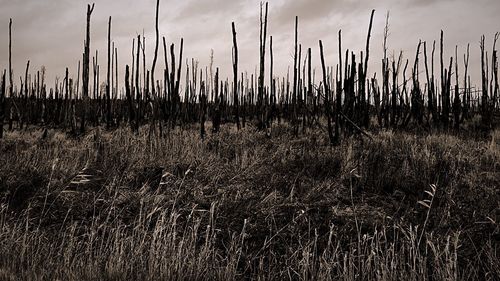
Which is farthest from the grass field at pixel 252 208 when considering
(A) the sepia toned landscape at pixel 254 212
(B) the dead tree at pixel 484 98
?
(B) the dead tree at pixel 484 98

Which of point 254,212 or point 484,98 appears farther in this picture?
point 484,98

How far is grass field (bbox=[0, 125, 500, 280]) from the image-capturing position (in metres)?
3.12

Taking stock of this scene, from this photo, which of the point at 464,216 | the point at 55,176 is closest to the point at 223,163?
the point at 55,176

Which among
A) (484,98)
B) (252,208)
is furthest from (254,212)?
(484,98)

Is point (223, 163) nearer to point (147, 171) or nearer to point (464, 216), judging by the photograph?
point (147, 171)

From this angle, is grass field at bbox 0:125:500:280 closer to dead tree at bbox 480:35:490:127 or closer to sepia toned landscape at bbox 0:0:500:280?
sepia toned landscape at bbox 0:0:500:280

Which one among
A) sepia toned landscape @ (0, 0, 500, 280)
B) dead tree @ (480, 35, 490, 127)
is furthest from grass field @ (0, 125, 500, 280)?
dead tree @ (480, 35, 490, 127)

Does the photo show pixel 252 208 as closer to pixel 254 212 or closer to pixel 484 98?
pixel 254 212

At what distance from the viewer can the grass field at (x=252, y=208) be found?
10.2 feet

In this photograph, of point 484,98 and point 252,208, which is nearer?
point 252,208

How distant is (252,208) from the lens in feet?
14.0

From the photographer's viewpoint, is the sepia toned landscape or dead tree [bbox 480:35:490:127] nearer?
the sepia toned landscape

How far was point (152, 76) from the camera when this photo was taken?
363 inches

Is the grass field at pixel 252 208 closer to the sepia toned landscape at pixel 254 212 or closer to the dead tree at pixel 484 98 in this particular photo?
the sepia toned landscape at pixel 254 212
